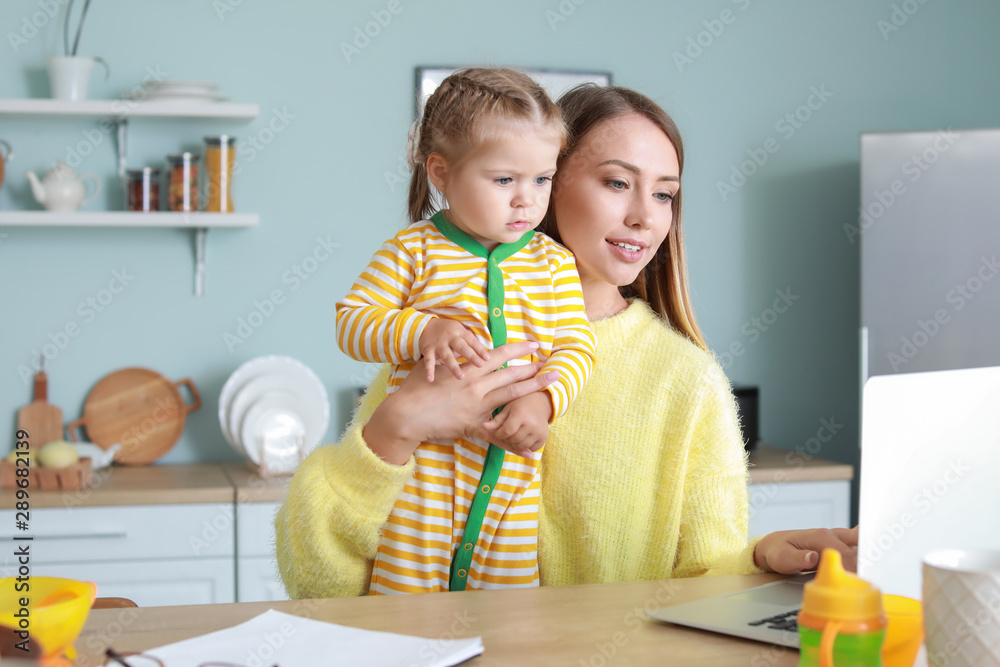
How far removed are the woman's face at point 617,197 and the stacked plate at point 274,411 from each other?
5.11 feet

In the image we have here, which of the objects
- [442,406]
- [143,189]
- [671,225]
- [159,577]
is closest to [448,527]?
[442,406]

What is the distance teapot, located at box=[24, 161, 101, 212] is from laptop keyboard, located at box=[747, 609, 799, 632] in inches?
95.8

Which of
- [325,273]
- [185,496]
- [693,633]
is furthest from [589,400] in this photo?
[325,273]

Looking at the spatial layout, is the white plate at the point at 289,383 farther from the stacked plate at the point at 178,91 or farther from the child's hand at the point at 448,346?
the child's hand at the point at 448,346

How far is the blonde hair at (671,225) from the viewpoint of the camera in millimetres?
1367

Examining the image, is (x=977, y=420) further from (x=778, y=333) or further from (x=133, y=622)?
(x=778, y=333)

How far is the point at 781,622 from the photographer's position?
0.86 m

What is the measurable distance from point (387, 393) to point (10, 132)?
81.9 inches

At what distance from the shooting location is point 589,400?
131 cm

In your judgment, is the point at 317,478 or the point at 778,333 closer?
the point at 317,478

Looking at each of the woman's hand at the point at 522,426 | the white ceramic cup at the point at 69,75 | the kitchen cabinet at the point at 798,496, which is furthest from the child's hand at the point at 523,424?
the white ceramic cup at the point at 69,75

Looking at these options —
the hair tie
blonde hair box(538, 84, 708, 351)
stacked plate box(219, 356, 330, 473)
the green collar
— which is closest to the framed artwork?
stacked plate box(219, 356, 330, 473)

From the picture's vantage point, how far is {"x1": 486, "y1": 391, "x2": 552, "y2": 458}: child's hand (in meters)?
1.08

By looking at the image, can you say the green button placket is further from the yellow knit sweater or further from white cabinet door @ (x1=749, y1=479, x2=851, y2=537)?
white cabinet door @ (x1=749, y1=479, x2=851, y2=537)
